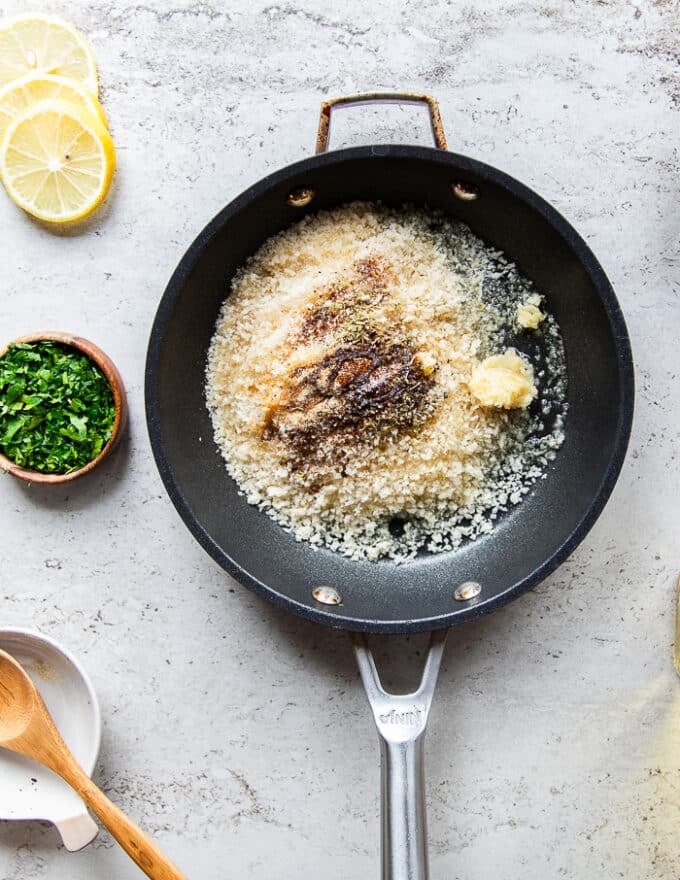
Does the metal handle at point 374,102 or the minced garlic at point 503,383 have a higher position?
the metal handle at point 374,102

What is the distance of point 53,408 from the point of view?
1468mm

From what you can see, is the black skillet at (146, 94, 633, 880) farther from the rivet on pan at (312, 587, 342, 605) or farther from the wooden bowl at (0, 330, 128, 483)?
the wooden bowl at (0, 330, 128, 483)

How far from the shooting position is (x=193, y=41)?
1.53 m

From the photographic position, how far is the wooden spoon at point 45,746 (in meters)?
1.39

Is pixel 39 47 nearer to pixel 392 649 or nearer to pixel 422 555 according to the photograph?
pixel 422 555

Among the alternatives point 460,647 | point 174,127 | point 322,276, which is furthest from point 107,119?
point 460,647

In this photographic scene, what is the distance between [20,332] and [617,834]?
1.50 metres

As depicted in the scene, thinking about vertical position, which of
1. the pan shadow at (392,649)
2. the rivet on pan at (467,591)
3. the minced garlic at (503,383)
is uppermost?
the minced garlic at (503,383)

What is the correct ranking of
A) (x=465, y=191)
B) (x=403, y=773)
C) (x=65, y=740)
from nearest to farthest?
(x=403, y=773)
(x=465, y=191)
(x=65, y=740)

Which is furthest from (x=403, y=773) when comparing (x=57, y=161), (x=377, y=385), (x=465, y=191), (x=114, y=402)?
(x=57, y=161)

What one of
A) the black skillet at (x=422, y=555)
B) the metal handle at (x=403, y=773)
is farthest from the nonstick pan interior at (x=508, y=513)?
the metal handle at (x=403, y=773)

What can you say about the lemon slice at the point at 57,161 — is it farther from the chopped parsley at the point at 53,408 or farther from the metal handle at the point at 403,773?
the metal handle at the point at 403,773

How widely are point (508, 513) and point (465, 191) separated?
0.58 metres

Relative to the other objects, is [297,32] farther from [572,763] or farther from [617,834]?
[617,834]
